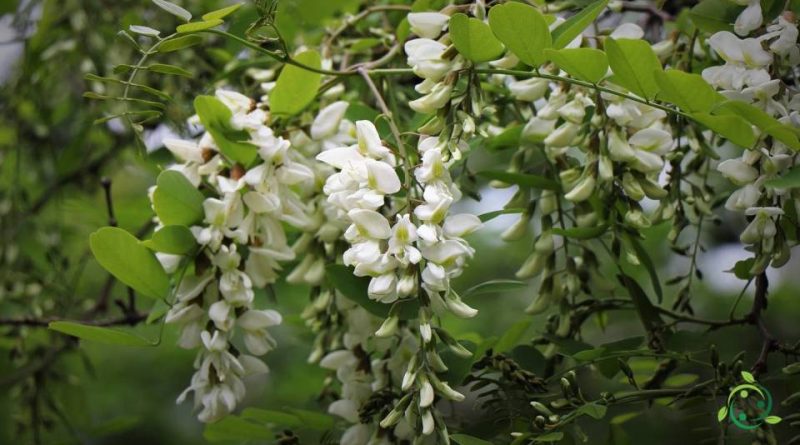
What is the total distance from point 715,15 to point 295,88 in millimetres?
435

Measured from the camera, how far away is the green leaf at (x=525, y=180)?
93 cm

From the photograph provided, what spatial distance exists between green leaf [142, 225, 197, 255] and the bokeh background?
237 mm

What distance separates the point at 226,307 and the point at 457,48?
341mm

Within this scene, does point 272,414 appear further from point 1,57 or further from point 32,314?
point 1,57

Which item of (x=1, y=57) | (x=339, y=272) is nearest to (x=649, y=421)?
(x=339, y=272)

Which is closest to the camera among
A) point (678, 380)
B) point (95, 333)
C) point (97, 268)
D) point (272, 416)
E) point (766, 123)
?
point (766, 123)

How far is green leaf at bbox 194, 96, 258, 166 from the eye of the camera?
0.89m

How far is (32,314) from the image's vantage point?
4.96ft

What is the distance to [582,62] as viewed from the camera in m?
0.79

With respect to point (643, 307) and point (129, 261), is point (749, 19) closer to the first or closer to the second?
point (643, 307)

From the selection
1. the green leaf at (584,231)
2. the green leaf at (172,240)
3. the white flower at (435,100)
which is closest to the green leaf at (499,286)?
the green leaf at (584,231)

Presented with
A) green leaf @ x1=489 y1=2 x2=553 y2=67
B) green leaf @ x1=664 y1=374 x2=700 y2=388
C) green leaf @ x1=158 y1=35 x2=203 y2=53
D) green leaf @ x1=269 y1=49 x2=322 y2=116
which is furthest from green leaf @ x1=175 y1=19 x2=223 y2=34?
green leaf @ x1=664 y1=374 x2=700 y2=388
